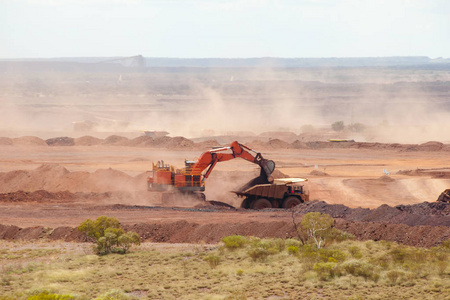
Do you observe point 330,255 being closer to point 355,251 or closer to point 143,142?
point 355,251

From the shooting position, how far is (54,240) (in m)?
27.2

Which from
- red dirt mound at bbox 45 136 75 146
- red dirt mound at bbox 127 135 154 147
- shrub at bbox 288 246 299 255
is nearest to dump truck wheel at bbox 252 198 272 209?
shrub at bbox 288 246 299 255

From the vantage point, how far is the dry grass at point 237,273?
1848cm

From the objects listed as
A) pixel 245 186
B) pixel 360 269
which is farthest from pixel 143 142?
pixel 360 269

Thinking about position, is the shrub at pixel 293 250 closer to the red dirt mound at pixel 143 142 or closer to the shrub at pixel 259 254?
the shrub at pixel 259 254

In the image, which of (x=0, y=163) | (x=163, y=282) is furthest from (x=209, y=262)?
(x=0, y=163)

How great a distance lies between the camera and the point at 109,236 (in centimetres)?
2398

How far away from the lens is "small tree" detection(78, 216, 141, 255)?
24031mm

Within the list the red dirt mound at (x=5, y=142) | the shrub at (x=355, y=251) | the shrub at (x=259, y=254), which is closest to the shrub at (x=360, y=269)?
the shrub at (x=355, y=251)

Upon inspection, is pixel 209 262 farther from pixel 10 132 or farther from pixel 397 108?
pixel 397 108

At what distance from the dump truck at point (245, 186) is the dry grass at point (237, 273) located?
977cm

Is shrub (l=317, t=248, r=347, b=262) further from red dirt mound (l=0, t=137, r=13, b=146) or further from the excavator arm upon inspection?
red dirt mound (l=0, t=137, r=13, b=146)

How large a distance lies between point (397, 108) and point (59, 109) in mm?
73286

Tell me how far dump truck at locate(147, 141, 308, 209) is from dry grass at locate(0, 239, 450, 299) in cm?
977
